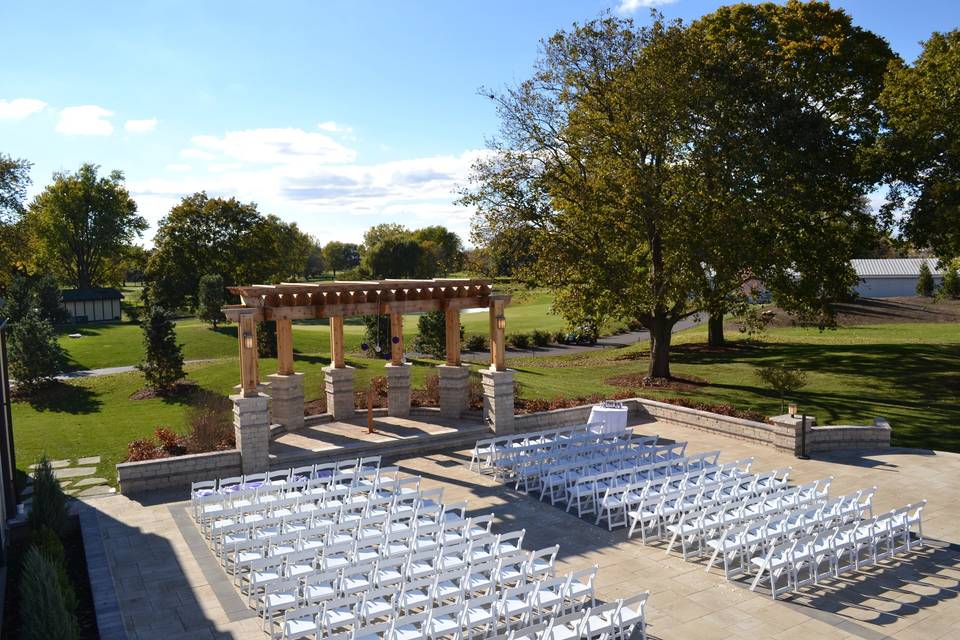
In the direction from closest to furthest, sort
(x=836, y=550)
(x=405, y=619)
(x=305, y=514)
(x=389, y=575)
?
(x=405, y=619) → (x=389, y=575) → (x=836, y=550) → (x=305, y=514)

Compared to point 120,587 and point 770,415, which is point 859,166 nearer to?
point 770,415

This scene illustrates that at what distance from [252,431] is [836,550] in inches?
416

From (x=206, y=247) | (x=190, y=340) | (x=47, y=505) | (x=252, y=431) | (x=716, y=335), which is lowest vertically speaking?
(x=47, y=505)

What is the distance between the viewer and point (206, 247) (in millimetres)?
51688

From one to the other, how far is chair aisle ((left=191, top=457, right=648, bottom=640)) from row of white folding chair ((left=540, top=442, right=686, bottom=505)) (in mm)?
2472

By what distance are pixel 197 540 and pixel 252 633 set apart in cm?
351

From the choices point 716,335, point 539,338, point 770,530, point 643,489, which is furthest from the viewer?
point 539,338

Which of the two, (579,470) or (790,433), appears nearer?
(579,470)

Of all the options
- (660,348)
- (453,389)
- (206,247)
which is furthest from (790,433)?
(206,247)

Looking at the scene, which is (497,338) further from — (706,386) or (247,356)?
(706,386)

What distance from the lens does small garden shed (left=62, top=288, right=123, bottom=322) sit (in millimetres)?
48812

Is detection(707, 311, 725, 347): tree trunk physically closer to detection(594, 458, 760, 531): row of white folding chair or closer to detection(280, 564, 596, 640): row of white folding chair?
detection(594, 458, 760, 531): row of white folding chair

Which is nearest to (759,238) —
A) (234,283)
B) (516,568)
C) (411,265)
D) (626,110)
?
(626,110)

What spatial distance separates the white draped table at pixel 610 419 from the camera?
17938mm
